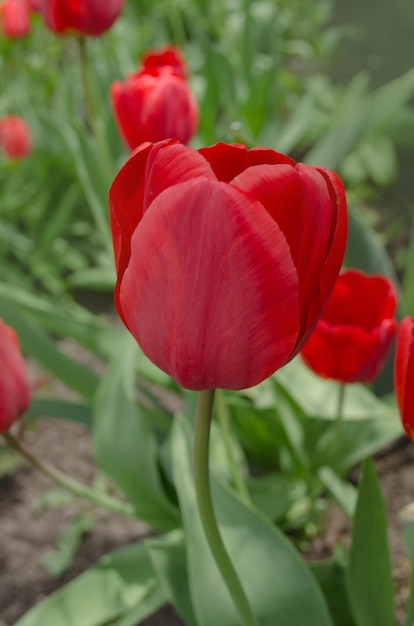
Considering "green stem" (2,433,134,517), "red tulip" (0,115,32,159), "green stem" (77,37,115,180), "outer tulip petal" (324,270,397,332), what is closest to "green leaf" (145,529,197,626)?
"green stem" (2,433,134,517)

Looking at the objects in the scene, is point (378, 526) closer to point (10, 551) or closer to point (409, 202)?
point (10, 551)

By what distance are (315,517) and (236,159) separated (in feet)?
2.99

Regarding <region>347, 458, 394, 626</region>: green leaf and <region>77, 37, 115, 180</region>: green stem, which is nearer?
<region>347, 458, 394, 626</region>: green leaf

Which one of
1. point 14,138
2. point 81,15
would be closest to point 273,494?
point 81,15

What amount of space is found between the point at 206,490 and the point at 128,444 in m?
0.54

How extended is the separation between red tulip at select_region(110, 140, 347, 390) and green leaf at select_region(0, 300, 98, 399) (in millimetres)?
712

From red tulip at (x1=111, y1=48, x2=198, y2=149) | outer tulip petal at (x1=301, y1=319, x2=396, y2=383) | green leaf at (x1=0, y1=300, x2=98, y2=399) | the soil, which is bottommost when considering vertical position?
the soil

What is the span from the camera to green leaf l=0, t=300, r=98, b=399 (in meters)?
1.20

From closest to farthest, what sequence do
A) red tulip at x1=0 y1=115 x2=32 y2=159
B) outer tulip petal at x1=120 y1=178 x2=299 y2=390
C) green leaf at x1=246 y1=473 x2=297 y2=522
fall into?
outer tulip petal at x1=120 y1=178 x2=299 y2=390, green leaf at x1=246 y1=473 x2=297 y2=522, red tulip at x1=0 y1=115 x2=32 y2=159

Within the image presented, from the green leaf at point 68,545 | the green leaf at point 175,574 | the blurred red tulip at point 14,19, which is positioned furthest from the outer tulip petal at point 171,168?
the blurred red tulip at point 14,19

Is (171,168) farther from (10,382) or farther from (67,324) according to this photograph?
(67,324)

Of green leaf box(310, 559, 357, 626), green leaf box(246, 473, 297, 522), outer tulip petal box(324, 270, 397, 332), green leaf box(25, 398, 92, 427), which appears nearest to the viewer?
outer tulip petal box(324, 270, 397, 332)

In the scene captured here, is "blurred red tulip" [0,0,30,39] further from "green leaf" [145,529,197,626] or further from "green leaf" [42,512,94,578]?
"green leaf" [145,529,197,626]

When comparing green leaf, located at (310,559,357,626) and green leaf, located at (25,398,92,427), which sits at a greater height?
green leaf, located at (25,398,92,427)
